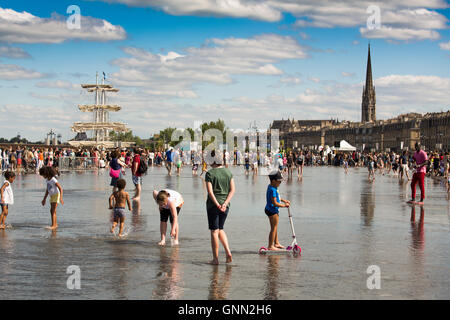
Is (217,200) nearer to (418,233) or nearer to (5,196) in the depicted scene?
(418,233)

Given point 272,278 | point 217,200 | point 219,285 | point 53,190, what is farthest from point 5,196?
point 272,278

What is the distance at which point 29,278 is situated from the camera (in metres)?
8.04

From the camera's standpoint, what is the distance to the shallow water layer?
7.51 metres

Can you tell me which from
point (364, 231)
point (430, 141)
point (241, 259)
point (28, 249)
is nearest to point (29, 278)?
point (28, 249)

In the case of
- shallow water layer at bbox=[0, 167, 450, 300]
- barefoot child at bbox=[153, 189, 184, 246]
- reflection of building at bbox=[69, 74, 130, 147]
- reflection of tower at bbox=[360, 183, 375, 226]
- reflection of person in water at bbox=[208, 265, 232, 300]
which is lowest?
reflection of person in water at bbox=[208, 265, 232, 300]

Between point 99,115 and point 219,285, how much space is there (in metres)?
127

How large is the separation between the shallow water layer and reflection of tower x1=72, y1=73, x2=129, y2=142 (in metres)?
114

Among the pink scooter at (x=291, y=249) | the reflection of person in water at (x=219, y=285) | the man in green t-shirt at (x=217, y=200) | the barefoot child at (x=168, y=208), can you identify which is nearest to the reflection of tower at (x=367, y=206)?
the pink scooter at (x=291, y=249)

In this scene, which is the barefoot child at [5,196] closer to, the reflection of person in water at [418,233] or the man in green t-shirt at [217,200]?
the man in green t-shirt at [217,200]

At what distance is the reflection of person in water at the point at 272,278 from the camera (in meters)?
7.28

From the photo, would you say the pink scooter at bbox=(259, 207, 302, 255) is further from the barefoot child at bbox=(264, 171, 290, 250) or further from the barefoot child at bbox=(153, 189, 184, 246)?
the barefoot child at bbox=(153, 189, 184, 246)

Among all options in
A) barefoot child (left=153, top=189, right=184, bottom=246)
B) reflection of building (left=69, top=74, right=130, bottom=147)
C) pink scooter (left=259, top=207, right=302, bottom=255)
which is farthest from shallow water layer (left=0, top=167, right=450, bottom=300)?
reflection of building (left=69, top=74, right=130, bottom=147)
